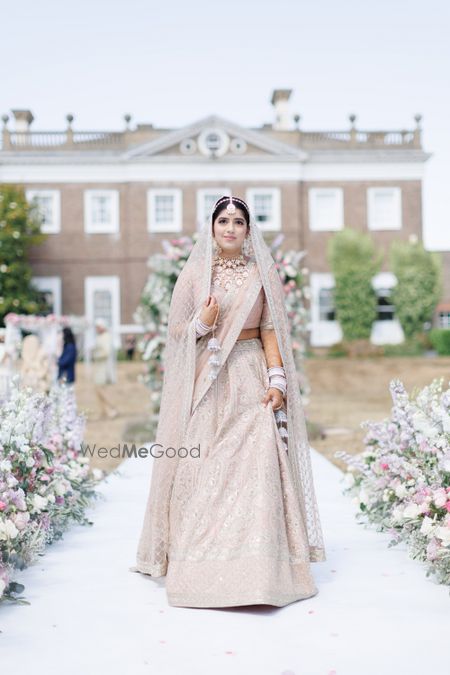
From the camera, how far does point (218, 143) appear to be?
88.8 ft

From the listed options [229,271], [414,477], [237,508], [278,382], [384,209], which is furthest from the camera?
[384,209]

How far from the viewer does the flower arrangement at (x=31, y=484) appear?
3.81 meters

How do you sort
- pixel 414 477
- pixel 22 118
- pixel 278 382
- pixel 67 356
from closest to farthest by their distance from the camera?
pixel 278 382 → pixel 414 477 → pixel 67 356 → pixel 22 118

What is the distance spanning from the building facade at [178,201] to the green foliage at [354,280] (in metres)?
0.55

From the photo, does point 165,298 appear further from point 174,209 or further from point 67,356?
point 174,209

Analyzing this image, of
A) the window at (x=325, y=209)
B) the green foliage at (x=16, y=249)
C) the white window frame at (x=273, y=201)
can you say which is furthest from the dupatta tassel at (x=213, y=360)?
the window at (x=325, y=209)

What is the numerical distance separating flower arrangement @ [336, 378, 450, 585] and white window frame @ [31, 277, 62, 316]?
2275cm

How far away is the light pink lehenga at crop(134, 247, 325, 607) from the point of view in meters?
3.40

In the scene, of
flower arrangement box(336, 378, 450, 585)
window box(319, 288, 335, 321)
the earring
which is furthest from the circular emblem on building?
the earring

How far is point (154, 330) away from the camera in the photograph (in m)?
10.5

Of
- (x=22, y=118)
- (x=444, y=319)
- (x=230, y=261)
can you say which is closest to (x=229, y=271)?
(x=230, y=261)

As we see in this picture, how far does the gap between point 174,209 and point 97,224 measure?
2.92 metres

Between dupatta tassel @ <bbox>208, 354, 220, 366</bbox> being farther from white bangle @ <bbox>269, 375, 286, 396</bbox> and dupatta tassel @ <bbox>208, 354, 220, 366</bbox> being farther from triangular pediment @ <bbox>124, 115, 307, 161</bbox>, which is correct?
triangular pediment @ <bbox>124, 115, 307, 161</bbox>

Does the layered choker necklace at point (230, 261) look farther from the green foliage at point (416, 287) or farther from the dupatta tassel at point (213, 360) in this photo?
the green foliage at point (416, 287)
